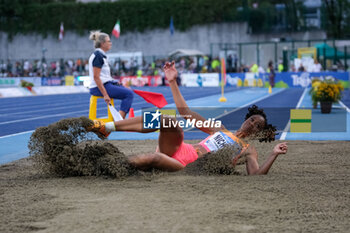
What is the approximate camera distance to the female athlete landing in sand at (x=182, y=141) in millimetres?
6016

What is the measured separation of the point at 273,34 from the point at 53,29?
81.1 feet

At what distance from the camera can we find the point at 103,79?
8953 millimetres

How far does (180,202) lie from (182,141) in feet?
4.71

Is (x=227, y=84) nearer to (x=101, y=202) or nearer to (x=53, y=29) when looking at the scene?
(x=53, y=29)

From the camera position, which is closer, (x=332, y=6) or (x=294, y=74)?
(x=294, y=74)

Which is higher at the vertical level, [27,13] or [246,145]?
[27,13]

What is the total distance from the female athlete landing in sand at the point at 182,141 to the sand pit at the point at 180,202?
0.51 ft

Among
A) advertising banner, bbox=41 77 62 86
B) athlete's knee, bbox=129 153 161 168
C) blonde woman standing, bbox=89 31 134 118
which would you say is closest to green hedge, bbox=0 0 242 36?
advertising banner, bbox=41 77 62 86

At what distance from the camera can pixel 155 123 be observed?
5.91 metres

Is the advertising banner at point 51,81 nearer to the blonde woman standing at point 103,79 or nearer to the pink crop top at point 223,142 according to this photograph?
the blonde woman standing at point 103,79

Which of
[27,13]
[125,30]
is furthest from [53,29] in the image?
[125,30]

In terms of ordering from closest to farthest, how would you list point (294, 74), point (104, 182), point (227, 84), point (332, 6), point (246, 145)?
point (104, 182) → point (246, 145) → point (294, 74) → point (227, 84) → point (332, 6)

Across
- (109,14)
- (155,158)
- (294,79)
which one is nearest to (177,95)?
(155,158)

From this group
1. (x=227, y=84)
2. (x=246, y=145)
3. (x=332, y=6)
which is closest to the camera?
(x=246, y=145)
